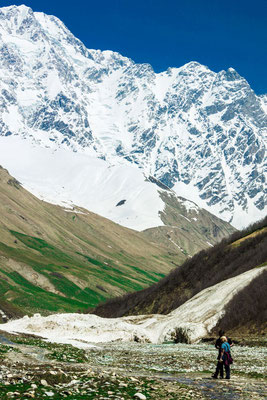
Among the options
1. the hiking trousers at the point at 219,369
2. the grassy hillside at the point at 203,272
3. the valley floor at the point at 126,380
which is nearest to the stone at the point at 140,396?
the valley floor at the point at 126,380

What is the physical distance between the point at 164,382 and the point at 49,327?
54.6m

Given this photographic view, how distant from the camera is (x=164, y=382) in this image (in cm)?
2839

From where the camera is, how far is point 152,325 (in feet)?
262

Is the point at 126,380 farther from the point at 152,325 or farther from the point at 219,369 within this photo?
the point at 152,325

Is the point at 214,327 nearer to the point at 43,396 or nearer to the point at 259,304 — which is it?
the point at 259,304

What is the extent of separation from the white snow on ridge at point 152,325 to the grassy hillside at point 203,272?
16.3m

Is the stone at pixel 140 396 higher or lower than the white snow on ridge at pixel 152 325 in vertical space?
lower

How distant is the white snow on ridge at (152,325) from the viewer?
69.4 m

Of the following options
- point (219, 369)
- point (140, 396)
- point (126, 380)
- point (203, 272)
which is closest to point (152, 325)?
point (203, 272)

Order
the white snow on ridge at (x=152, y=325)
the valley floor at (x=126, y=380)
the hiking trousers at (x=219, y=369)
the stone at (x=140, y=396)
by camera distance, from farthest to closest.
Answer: the white snow on ridge at (x=152, y=325), the hiking trousers at (x=219, y=369), the valley floor at (x=126, y=380), the stone at (x=140, y=396)

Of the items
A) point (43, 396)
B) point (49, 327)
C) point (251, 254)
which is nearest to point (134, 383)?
point (43, 396)

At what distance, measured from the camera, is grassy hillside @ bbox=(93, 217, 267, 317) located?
327 feet

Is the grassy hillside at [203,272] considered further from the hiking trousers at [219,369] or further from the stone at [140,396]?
the stone at [140,396]

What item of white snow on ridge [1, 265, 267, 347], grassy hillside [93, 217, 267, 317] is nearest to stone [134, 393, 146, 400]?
white snow on ridge [1, 265, 267, 347]
